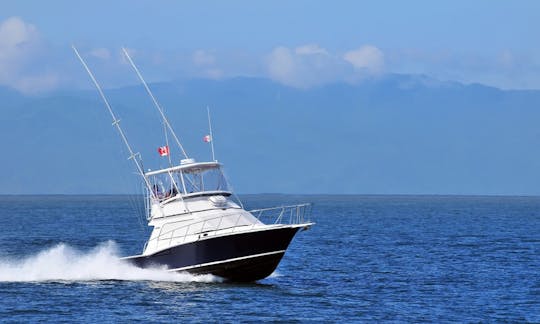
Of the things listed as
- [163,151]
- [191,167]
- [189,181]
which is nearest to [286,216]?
[189,181]

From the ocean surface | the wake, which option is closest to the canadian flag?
the wake

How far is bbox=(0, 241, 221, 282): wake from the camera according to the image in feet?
144

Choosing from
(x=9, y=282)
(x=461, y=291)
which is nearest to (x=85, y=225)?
(x=9, y=282)

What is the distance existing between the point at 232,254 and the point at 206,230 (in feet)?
4.71

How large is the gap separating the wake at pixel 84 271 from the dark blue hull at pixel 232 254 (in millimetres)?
476

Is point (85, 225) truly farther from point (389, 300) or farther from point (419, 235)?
point (389, 300)

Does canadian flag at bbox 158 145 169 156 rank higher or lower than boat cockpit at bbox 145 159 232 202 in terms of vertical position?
higher

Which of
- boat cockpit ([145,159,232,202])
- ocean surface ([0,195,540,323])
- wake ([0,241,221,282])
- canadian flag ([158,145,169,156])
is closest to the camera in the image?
ocean surface ([0,195,540,323])

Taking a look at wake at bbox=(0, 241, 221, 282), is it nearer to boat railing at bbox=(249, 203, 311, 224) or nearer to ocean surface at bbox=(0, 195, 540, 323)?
ocean surface at bbox=(0, 195, 540, 323)

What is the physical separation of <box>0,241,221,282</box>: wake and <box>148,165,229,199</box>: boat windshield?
3.43 meters

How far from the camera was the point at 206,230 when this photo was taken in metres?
43.1

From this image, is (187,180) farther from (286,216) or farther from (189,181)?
(286,216)

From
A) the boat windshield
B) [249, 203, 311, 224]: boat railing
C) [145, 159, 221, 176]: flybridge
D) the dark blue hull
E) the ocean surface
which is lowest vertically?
the ocean surface

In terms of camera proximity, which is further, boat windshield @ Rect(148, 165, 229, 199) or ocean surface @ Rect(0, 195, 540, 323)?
boat windshield @ Rect(148, 165, 229, 199)
